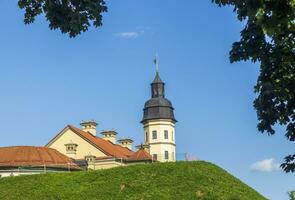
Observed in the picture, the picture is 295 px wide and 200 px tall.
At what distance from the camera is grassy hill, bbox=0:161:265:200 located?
29969 mm

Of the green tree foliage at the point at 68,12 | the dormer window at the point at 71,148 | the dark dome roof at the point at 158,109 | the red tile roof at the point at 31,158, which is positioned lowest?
the green tree foliage at the point at 68,12

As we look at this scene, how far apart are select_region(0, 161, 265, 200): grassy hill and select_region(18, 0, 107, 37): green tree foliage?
69.2 feet

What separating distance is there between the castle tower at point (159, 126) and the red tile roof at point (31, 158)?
23982 millimetres

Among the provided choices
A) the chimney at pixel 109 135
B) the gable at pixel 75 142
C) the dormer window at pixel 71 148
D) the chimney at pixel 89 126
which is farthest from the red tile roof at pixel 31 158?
the chimney at pixel 109 135

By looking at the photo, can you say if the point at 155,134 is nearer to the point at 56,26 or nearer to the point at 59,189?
the point at 59,189

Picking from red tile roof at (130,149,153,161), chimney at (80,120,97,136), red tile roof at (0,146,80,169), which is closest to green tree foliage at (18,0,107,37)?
red tile roof at (0,146,80,169)

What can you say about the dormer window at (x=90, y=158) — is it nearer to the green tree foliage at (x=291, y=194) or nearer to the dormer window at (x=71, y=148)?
the dormer window at (x=71, y=148)

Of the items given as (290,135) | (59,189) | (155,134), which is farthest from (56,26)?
(155,134)

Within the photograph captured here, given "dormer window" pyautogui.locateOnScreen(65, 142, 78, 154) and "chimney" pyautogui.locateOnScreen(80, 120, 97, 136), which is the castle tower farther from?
"dormer window" pyautogui.locateOnScreen(65, 142, 78, 154)

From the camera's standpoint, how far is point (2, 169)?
5488cm

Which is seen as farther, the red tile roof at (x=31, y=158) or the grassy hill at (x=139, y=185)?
the red tile roof at (x=31, y=158)

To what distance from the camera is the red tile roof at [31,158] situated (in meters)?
55.0

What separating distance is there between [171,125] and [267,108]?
73.5 meters

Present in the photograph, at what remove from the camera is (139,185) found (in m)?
31.1
